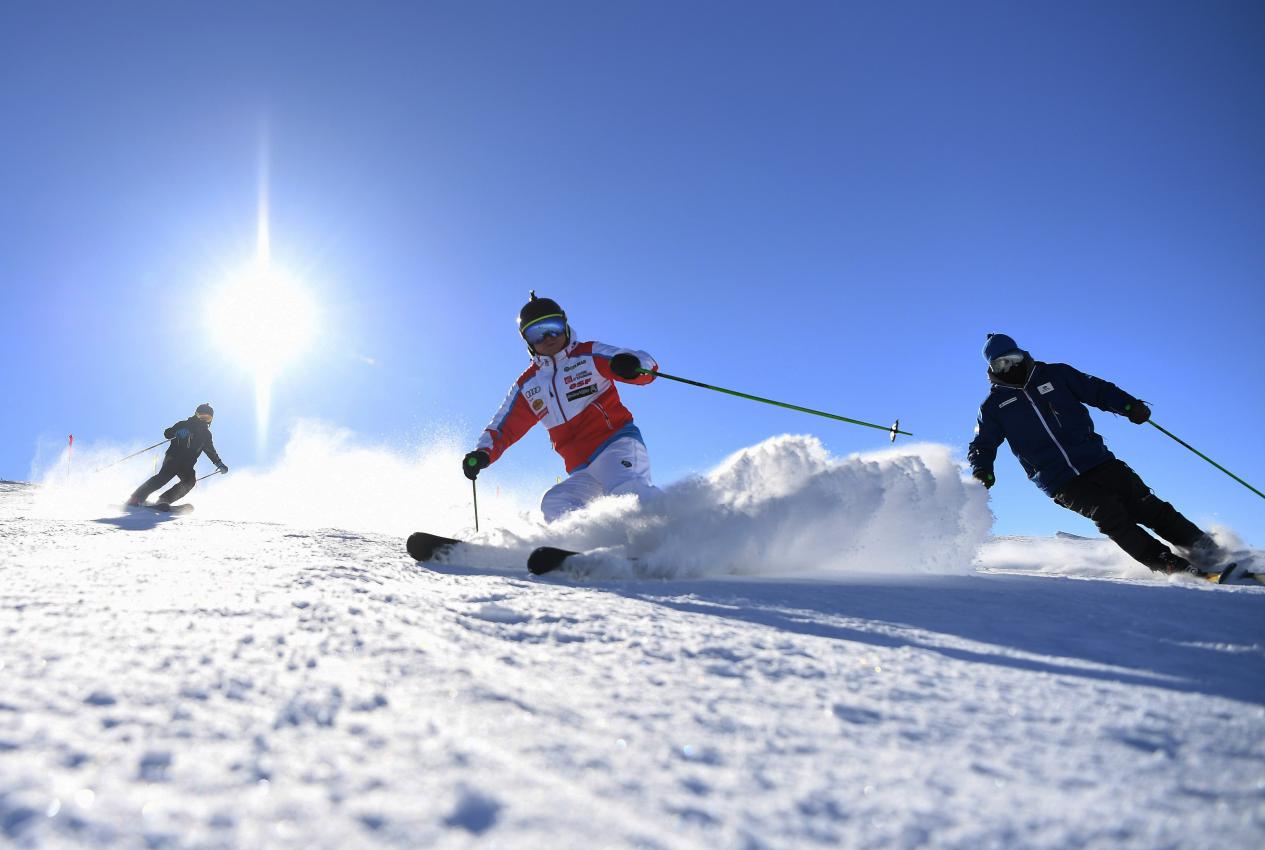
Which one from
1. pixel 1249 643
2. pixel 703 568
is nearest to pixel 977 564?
pixel 703 568

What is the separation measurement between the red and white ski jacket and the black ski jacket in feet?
28.2

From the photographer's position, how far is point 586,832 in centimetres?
74

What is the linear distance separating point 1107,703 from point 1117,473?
4935mm

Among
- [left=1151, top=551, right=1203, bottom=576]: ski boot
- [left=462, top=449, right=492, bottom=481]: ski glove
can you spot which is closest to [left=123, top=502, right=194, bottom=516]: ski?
[left=462, top=449, right=492, bottom=481]: ski glove

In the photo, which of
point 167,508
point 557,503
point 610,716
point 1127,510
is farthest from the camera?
point 167,508

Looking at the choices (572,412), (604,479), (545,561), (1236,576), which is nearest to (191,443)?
(572,412)

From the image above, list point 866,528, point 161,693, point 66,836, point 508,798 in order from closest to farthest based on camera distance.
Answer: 1. point 66,836
2. point 508,798
3. point 161,693
4. point 866,528

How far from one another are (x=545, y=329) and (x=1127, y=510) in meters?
4.85

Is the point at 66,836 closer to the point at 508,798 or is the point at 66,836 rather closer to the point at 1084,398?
the point at 508,798

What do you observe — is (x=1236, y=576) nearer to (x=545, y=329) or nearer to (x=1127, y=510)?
(x=1127, y=510)

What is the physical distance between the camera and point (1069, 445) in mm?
5211

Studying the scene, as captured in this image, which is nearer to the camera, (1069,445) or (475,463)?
(475,463)

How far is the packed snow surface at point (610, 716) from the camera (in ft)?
2.47

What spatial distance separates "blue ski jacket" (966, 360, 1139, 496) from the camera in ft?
17.1
